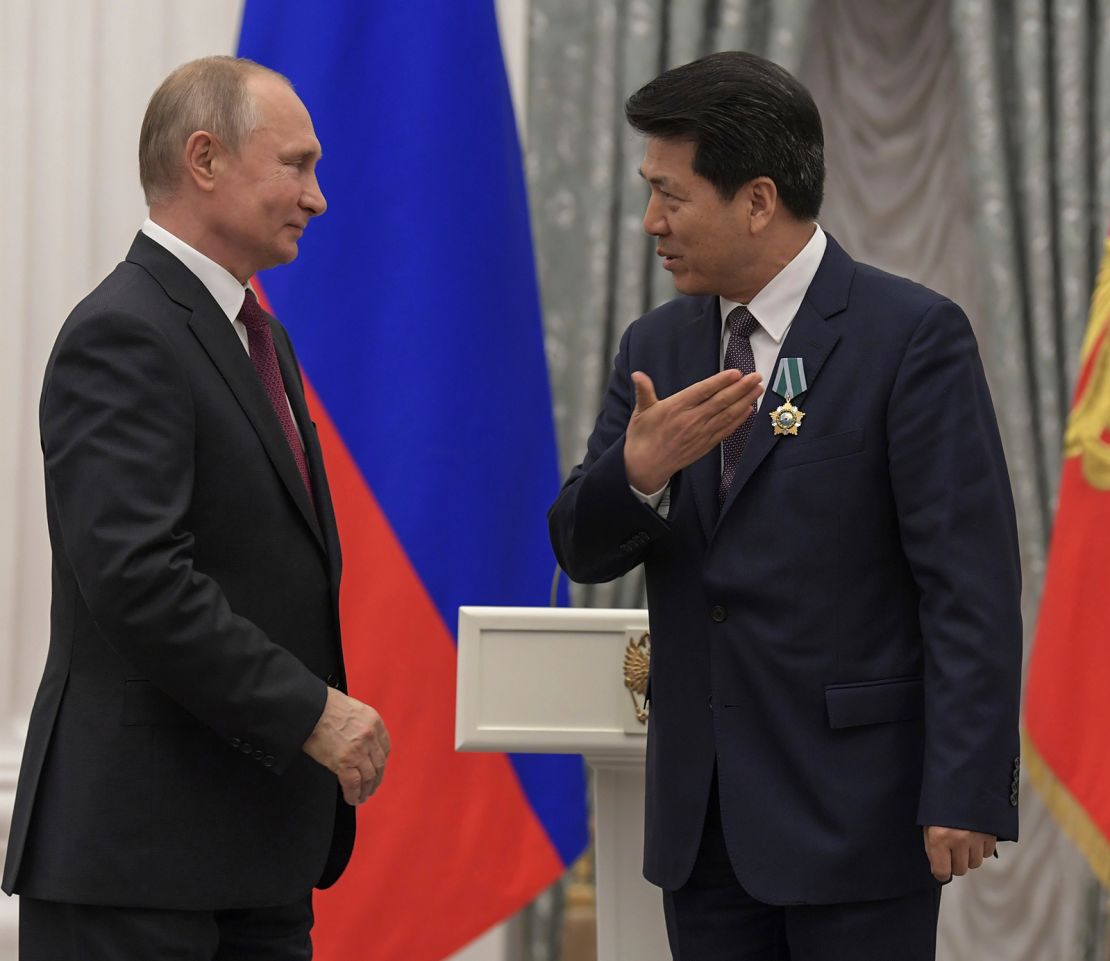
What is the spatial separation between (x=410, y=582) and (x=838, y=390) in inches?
61.2

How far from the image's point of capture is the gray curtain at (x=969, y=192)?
3.53 metres

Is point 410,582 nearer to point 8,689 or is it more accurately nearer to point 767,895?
point 8,689

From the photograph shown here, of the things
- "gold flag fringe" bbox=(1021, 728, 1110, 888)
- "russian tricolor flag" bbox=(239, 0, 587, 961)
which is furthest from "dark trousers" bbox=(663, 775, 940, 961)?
"russian tricolor flag" bbox=(239, 0, 587, 961)

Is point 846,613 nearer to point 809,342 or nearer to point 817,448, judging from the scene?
point 817,448

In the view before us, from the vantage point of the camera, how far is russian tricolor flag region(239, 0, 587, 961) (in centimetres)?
327

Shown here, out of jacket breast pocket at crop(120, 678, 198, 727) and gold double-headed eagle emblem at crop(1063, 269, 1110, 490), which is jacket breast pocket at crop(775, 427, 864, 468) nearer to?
jacket breast pocket at crop(120, 678, 198, 727)

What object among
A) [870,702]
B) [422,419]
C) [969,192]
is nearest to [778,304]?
[870,702]

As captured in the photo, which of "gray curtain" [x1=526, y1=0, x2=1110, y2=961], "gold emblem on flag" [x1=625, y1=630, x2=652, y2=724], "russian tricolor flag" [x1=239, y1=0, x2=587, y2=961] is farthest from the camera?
"gray curtain" [x1=526, y1=0, x2=1110, y2=961]

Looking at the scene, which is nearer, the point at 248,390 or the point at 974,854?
the point at 974,854

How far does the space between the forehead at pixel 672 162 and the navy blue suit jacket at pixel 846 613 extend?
243 mm

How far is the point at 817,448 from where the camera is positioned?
1.92 meters

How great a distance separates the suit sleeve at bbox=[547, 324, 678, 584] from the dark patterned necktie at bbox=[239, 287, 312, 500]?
37 cm

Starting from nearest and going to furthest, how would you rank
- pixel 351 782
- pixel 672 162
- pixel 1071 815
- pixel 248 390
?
pixel 351 782
pixel 248 390
pixel 672 162
pixel 1071 815

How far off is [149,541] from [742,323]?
0.86m
